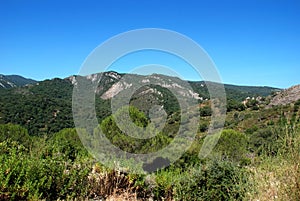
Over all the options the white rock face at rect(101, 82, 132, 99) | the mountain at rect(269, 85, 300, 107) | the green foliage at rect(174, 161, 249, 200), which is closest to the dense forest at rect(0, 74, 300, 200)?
the green foliage at rect(174, 161, 249, 200)

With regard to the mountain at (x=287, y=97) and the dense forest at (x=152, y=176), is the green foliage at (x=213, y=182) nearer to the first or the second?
the dense forest at (x=152, y=176)

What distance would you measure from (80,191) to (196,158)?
3.65 m

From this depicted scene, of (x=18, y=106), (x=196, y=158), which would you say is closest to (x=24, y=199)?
(x=196, y=158)

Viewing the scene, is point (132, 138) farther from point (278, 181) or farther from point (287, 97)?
point (287, 97)

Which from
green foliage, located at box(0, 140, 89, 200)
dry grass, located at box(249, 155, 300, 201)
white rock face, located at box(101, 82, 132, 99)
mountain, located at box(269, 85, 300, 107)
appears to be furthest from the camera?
mountain, located at box(269, 85, 300, 107)

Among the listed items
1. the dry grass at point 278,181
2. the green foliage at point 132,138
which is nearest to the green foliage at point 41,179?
the dry grass at point 278,181

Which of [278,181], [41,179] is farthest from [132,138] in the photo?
[278,181]

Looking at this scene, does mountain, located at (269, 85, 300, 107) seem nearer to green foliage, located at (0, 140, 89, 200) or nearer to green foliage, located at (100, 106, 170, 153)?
green foliage, located at (100, 106, 170, 153)

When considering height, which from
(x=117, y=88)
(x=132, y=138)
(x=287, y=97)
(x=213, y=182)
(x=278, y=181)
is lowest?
(x=213, y=182)

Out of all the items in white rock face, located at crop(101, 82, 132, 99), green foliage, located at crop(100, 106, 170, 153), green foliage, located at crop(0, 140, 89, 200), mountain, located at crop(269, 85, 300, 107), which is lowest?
green foliage, located at crop(0, 140, 89, 200)

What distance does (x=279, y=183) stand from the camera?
319 cm

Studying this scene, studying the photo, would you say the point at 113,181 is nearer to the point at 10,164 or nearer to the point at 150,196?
the point at 150,196

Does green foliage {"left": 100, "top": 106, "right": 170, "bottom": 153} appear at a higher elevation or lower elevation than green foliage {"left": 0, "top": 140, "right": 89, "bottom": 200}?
higher

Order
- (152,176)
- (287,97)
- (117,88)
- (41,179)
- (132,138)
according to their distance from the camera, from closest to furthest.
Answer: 1. (41,179)
2. (152,176)
3. (132,138)
4. (117,88)
5. (287,97)
